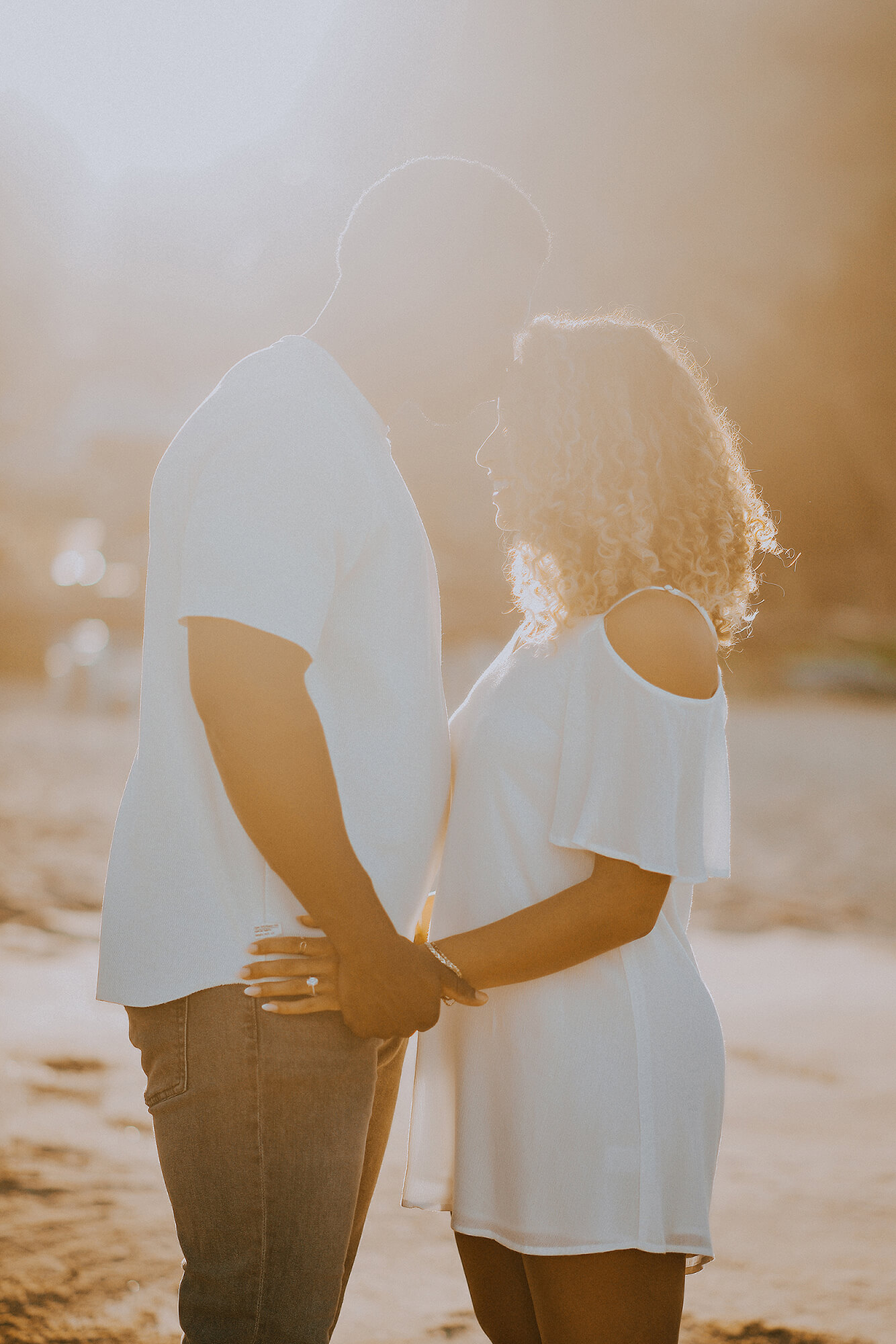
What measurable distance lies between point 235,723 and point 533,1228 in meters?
0.77

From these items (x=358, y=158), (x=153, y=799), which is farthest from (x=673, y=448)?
(x=358, y=158)

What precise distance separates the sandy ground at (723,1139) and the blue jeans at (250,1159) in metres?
1.58

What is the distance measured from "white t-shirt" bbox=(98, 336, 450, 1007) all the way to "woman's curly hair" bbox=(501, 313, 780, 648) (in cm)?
20

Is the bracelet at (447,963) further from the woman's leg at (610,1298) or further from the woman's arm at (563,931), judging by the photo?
the woman's leg at (610,1298)

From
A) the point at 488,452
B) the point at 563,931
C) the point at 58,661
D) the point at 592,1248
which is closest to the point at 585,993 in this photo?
the point at 563,931

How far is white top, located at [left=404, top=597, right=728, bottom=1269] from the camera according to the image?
4.71 feet

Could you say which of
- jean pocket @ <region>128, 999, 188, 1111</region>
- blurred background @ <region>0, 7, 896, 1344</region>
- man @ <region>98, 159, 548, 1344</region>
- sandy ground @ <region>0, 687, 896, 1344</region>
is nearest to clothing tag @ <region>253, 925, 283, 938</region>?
man @ <region>98, 159, 548, 1344</region>

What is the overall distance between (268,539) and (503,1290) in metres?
1.09

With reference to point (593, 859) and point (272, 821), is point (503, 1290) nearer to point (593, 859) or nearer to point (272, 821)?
point (593, 859)

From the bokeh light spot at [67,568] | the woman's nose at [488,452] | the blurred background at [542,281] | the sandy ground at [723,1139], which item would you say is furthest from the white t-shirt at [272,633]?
the bokeh light spot at [67,568]

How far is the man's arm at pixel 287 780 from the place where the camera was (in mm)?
1267

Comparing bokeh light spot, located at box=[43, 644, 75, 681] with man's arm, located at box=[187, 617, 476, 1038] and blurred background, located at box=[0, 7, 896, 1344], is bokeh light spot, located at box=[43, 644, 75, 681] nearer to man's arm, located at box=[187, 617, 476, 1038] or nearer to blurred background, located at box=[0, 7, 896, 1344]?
blurred background, located at box=[0, 7, 896, 1344]

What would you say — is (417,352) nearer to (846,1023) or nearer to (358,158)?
(846,1023)

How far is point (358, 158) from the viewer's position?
25141mm
